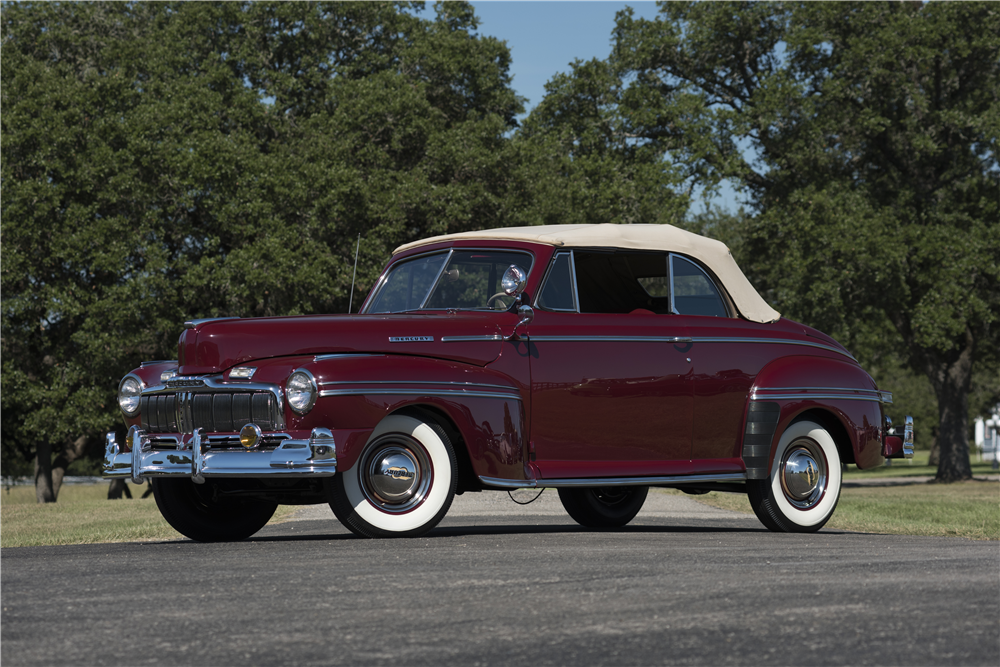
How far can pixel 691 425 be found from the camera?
913 cm

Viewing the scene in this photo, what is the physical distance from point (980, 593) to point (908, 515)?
32.7 feet

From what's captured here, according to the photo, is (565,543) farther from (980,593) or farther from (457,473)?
(980,593)

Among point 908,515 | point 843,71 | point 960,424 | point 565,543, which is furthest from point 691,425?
point 960,424

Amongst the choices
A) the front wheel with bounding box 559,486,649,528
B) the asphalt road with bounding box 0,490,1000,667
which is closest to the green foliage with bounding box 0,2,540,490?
the front wheel with bounding box 559,486,649,528

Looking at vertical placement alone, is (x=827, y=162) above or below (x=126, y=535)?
above

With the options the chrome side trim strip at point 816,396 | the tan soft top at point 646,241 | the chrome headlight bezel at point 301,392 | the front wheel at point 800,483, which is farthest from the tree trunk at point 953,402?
the chrome headlight bezel at point 301,392

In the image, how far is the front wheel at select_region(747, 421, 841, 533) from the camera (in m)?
9.66

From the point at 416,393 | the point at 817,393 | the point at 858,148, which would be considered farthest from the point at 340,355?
the point at 858,148

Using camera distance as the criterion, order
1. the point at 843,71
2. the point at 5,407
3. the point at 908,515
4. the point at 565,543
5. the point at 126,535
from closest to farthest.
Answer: the point at 565,543 < the point at 126,535 < the point at 908,515 < the point at 5,407 < the point at 843,71

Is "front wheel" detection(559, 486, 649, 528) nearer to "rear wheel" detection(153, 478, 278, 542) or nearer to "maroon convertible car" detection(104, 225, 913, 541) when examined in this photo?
"maroon convertible car" detection(104, 225, 913, 541)

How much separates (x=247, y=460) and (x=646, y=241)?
365cm

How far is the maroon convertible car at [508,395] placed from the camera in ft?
→ 25.1

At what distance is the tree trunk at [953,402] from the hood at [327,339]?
26745mm

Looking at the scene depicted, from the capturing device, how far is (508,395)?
8.20m
